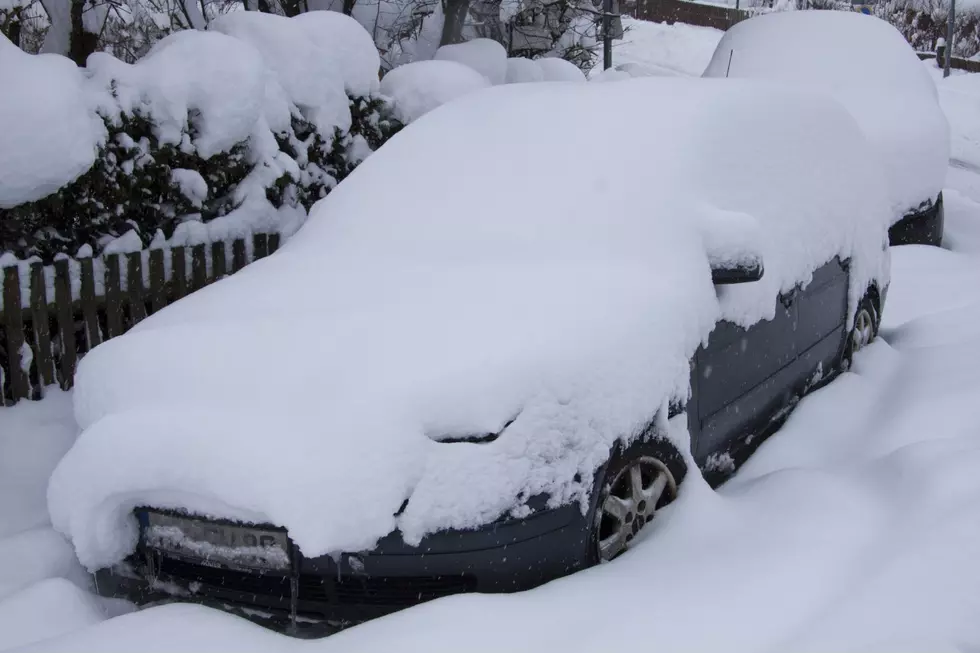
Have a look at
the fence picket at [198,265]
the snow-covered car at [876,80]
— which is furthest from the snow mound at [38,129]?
the snow-covered car at [876,80]

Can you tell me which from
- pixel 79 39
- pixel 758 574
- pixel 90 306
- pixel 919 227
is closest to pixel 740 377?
pixel 758 574

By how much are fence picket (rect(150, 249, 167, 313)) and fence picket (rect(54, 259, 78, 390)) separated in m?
0.48

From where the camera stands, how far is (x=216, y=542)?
2.65 meters

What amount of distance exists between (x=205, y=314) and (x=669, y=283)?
1.71 metres

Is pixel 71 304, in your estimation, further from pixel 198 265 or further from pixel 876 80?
pixel 876 80

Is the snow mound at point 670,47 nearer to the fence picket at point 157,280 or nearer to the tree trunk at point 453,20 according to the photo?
the tree trunk at point 453,20

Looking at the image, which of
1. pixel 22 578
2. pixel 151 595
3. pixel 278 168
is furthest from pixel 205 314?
pixel 278 168

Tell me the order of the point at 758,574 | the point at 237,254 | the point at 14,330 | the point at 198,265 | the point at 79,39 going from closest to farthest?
the point at 758,574 < the point at 14,330 < the point at 198,265 < the point at 237,254 < the point at 79,39

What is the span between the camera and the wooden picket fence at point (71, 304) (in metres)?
4.96

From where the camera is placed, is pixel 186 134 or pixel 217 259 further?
pixel 217 259

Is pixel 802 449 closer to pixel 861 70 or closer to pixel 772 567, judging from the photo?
pixel 772 567

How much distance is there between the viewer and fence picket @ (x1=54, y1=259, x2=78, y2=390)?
199 inches

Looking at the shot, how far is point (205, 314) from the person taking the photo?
3.31 metres

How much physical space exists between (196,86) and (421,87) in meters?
2.25
